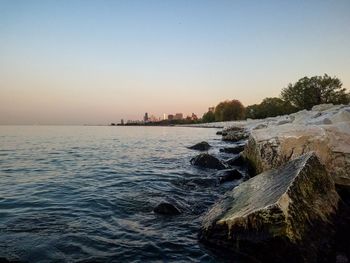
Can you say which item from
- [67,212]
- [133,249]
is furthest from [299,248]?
[67,212]

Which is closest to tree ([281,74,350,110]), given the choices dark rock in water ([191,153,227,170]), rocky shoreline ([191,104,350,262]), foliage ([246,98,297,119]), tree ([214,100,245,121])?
foliage ([246,98,297,119])

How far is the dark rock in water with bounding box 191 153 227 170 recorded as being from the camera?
1331cm

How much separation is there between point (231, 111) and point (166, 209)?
11082 cm

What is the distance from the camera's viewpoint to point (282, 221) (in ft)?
14.1

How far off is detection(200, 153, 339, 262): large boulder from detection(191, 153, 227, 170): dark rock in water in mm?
7511

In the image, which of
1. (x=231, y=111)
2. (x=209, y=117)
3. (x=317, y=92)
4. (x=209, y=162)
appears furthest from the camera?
(x=209, y=117)

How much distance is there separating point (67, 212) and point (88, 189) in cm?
238

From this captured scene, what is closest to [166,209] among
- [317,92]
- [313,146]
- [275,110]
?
[313,146]

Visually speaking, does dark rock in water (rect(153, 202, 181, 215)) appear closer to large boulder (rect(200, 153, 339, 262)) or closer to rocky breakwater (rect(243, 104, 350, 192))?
large boulder (rect(200, 153, 339, 262))

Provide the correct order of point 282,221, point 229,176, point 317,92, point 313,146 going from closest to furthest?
point 282,221 < point 313,146 < point 229,176 < point 317,92

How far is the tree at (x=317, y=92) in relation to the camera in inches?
2576

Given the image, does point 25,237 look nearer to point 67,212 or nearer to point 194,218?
point 67,212

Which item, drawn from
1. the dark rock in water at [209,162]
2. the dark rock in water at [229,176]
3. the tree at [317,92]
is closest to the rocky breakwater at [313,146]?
the dark rock in water at [229,176]

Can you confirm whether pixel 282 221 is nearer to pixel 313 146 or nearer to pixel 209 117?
pixel 313 146
